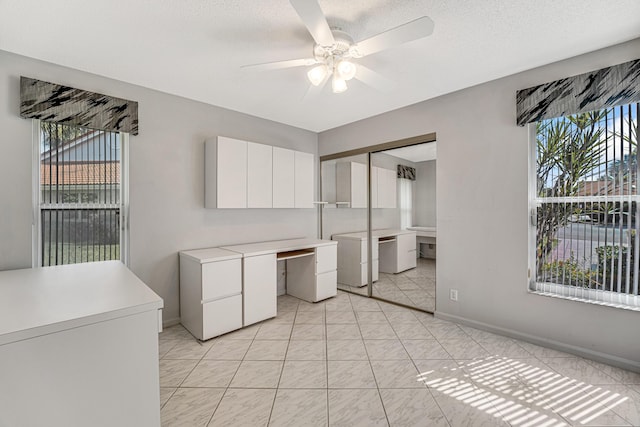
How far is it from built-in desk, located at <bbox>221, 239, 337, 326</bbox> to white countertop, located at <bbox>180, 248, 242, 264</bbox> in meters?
0.11

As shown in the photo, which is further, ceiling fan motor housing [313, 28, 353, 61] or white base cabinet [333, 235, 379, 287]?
white base cabinet [333, 235, 379, 287]

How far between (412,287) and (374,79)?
7.96 feet

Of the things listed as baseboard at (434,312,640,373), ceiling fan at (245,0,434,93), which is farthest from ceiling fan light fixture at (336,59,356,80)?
baseboard at (434,312,640,373)

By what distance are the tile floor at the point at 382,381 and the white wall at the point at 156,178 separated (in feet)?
2.96

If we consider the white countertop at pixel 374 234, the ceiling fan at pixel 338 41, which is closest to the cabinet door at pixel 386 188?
the white countertop at pixel 374 234

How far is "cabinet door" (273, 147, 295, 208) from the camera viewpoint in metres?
3.52

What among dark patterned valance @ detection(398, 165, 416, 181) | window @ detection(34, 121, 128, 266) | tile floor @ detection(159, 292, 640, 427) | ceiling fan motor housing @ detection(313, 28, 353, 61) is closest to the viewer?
tile floor @ detection(159, 292, 640, 427)

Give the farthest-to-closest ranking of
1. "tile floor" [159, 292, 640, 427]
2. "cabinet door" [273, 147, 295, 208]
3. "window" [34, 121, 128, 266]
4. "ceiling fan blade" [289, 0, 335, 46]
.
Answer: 1. "cabinet door" [273, 147, 295, 208]
2. "window" [34, 121, 128, 266]
3. "tile floor" [159, 292, 640, 427]
4. "ceiling fan blade" [289, 0, 335, 46]

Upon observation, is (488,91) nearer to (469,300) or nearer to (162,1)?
(469,300)

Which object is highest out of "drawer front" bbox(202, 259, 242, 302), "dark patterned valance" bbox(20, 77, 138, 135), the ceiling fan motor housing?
the ceiling fan motor housing

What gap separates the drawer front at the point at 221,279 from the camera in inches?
101

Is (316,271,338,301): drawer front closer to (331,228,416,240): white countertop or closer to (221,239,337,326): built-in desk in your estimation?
(221,239,337,326): built-in desk

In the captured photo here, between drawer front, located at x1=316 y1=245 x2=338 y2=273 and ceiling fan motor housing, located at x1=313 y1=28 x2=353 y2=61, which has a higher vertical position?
ceiling fan motor housing, located at x1=313 y1=28 x2=353 y2=61

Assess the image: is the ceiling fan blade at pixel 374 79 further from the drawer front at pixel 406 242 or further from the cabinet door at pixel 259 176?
the drawer front at pixel 406 242
